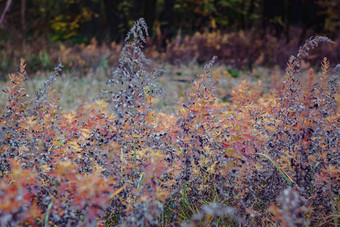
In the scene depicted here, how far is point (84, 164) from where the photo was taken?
2555 mm

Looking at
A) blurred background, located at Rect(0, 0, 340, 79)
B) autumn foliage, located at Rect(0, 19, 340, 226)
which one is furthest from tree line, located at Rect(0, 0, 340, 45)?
autumn foliage, located at Rect(0, 19, 340, 226)

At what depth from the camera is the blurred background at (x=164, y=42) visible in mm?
8266

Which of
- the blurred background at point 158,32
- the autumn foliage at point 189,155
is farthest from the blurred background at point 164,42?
the autumn foliage at point 189,155

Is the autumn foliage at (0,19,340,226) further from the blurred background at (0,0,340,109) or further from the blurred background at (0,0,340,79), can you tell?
the blurred background at (0,0,340,79)

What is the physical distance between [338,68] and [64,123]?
7.21ft

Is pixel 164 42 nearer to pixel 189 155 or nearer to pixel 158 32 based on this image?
pixel 158 32

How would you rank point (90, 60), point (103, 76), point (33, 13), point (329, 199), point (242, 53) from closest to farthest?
point (329, 199) → point (103, 76) → point (90, 60) → point (242, 53) → point (33, 13)

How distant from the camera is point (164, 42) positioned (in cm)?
1257

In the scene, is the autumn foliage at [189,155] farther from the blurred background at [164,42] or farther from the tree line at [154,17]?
the tree line at [154,17]

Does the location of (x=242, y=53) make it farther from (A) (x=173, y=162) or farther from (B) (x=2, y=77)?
(A) (x=173, y=162)

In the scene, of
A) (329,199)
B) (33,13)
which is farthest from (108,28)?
(329,199)

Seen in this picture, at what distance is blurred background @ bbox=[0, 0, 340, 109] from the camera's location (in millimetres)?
8266

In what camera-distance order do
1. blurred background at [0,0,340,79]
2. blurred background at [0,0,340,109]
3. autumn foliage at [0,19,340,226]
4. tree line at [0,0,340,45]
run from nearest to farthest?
1. autumn foliage at [0,19,340,226]
2. blurred background at [0,0,340,109]
3. blurred background at [0,0,340,79]
4. tree line at [0,0,340,45]

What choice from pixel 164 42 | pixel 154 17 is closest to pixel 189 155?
pixel 164 42
